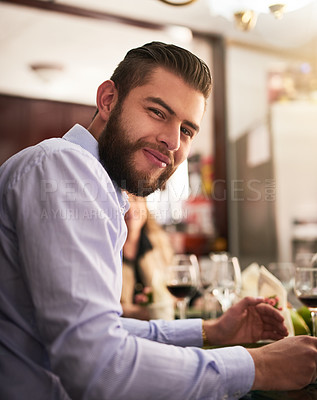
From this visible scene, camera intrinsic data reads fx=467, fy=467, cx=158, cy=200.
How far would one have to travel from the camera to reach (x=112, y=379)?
669 millimetres

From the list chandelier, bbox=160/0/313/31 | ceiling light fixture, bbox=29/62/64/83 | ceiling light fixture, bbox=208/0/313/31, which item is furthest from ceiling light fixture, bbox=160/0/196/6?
ceiling light fixture, bbox=29/62/64/83

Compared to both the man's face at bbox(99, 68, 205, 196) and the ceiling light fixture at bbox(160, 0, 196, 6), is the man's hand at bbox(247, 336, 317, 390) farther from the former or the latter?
the ceiling light fixture at bbox(160, 0, 196, 6)

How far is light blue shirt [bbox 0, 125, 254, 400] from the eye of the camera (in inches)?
26.7

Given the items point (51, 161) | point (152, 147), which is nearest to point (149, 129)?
point (152, 147)

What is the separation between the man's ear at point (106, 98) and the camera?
1124 mm

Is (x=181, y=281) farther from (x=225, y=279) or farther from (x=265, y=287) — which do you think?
(x=265, y=287)

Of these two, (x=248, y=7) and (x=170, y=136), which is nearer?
(x=170, y=136)

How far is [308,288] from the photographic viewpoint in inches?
42.9

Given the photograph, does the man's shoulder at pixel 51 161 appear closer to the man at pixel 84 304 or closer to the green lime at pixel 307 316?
the man at pixel 84 304

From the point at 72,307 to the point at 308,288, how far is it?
628 mm

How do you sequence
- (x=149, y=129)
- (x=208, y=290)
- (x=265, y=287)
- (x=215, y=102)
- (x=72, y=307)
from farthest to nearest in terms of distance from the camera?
(x=215, y=102)
(x=208, y=290)
(x=265, y=287)
(x=149, y=129)
(x=72, y=307)

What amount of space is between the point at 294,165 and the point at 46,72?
2.11 metres

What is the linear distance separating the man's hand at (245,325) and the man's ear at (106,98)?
573 mm

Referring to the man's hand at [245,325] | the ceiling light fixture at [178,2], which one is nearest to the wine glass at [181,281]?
the man's hand at [245,325]
